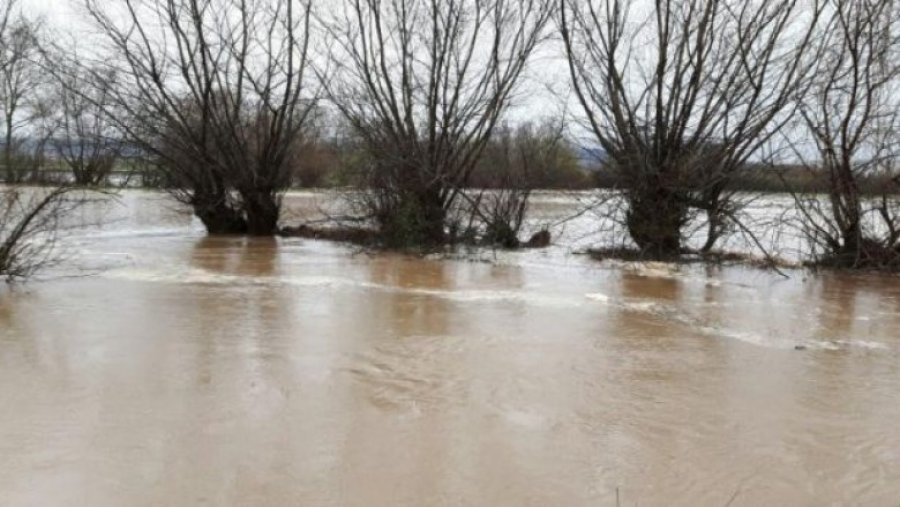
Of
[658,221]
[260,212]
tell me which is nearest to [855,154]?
[658,221]

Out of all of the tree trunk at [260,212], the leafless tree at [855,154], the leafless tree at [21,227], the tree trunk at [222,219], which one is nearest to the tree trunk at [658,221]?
the leafless tree at [855,154]

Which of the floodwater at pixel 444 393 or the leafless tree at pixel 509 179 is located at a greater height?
the leafless tree at pixel 509 179

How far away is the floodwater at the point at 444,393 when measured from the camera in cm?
470

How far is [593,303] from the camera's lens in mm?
10656

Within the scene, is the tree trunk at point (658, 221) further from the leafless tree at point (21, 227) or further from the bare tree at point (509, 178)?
the leafless tree at point (21, 227)

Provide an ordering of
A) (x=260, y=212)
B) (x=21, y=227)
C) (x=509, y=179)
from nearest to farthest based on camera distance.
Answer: (x=21, y=227) < (x=509, y=179) < (x=260, y=212)

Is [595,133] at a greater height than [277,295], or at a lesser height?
greater

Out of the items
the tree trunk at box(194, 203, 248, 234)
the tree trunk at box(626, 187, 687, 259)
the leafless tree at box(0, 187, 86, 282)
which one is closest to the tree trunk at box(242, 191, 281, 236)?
the tree trunk at box(194, 203, 248, 234)

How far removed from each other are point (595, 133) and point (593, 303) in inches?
257

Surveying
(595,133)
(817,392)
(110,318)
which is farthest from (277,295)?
(595,133)

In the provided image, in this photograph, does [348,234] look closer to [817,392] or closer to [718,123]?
[718,123]

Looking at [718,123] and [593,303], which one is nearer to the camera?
[593,303]

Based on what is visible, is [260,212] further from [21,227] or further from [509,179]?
[21,227]

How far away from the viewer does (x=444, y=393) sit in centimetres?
642
